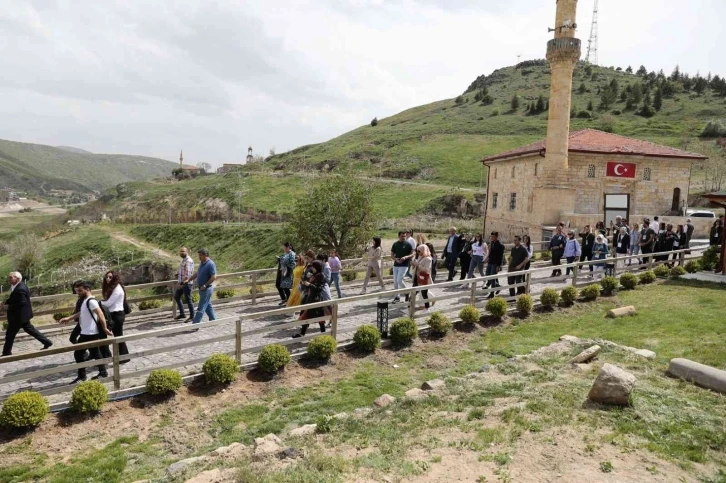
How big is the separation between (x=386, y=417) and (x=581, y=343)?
544cm

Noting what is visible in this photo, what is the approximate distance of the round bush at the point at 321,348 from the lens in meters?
9.77

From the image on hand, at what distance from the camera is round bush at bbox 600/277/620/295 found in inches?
606

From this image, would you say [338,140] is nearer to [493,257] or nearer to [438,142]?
[438,142]

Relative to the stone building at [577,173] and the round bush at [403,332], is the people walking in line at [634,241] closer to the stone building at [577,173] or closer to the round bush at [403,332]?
the stone building at [577,173]

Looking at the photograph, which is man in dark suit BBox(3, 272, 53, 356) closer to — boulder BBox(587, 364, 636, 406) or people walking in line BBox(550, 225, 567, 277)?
boulder BBox(587, 364, 636, 406)

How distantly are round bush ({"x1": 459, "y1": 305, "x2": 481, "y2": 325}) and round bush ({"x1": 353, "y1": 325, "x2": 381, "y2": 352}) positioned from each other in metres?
2.68

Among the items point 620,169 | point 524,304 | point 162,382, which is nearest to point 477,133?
point 620,169

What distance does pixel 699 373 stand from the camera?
334 inches

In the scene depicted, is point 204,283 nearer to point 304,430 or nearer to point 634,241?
point 304,430

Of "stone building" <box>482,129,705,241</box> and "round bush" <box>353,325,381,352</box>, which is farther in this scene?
"stone building" <box>482,129,705,241</box>

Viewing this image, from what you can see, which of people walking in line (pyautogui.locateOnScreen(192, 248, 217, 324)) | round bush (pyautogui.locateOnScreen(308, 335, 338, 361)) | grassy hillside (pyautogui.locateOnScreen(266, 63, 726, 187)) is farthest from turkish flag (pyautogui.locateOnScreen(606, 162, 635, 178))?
grassy hillside (pyautogui.locateOnScreen(266, 63, 726, 187))

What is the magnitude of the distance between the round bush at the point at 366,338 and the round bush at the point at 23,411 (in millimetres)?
5548

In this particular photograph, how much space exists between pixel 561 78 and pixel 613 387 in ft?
84.3

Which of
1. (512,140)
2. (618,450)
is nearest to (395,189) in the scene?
(512,140)
